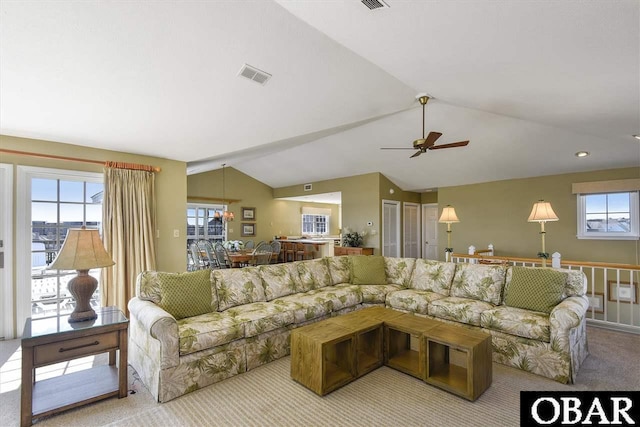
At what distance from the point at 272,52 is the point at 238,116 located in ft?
3.97

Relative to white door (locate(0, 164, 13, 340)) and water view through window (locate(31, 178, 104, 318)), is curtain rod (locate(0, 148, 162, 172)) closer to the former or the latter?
Result: white door (locate(0, 164, 13, 340))

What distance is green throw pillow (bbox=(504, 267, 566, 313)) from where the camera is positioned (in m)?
3.00

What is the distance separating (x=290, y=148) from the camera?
7.13 metres

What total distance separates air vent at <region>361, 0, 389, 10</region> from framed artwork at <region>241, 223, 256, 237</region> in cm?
835

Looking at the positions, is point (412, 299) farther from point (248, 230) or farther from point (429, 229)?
point (248, 230)

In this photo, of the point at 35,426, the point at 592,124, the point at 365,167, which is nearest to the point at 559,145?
the point at 592,124

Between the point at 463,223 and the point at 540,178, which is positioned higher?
the point at 540,178

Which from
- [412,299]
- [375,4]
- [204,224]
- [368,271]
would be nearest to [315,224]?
[204,224]

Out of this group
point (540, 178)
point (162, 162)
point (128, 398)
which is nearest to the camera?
point (128, 398)

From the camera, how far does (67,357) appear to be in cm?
219

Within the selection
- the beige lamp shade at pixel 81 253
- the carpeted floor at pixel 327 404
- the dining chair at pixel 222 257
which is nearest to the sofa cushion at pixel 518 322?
the carpeted floor at pixel 327 404

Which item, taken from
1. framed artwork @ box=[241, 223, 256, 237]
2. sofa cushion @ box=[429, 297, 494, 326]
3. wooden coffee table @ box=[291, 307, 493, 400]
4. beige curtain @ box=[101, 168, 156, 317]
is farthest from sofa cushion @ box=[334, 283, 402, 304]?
framed artwork @ box=[241, 223, 256, 237]

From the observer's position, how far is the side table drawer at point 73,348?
2.09 metres

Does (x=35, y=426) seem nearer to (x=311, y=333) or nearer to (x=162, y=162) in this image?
(x=311, y=333)
